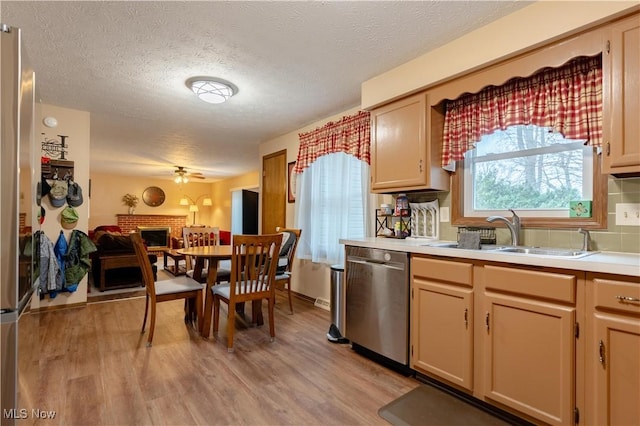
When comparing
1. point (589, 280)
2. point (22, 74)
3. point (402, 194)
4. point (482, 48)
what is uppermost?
point (482, 48)

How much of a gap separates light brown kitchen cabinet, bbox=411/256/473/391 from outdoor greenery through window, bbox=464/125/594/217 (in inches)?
26.9

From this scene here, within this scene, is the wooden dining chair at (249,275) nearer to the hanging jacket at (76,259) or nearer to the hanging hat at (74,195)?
the hanging jacket at (76,259)

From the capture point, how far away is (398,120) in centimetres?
251

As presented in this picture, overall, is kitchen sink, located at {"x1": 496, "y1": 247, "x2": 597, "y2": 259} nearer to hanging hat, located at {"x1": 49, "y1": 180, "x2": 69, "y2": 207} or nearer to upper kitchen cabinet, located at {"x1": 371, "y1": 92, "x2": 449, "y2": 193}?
upper kitchen cabinet, located at {"x1": 371, "y1": 92, "x2": 449, "y2": 193}

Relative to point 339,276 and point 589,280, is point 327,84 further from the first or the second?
point 589,280

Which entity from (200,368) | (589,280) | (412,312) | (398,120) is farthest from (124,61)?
(589,280)

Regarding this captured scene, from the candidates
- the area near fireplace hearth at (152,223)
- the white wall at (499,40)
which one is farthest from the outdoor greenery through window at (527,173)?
the area near fireplace hearth at (152,223)

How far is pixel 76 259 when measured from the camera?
348cm

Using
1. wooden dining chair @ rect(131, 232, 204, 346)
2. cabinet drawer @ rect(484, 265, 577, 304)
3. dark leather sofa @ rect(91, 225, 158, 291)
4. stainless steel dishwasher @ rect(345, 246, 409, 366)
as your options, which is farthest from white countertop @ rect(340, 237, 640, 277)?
dark leather sofa @ rect(91, 225, 158, 291)

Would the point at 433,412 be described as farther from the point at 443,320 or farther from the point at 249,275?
the point at 249,275

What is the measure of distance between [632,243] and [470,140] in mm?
1061

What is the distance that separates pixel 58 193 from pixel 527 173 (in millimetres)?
4365

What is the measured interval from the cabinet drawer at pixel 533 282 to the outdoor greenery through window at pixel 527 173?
65 centimetres

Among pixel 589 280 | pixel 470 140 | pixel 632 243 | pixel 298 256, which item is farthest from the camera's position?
pixel 298 256
